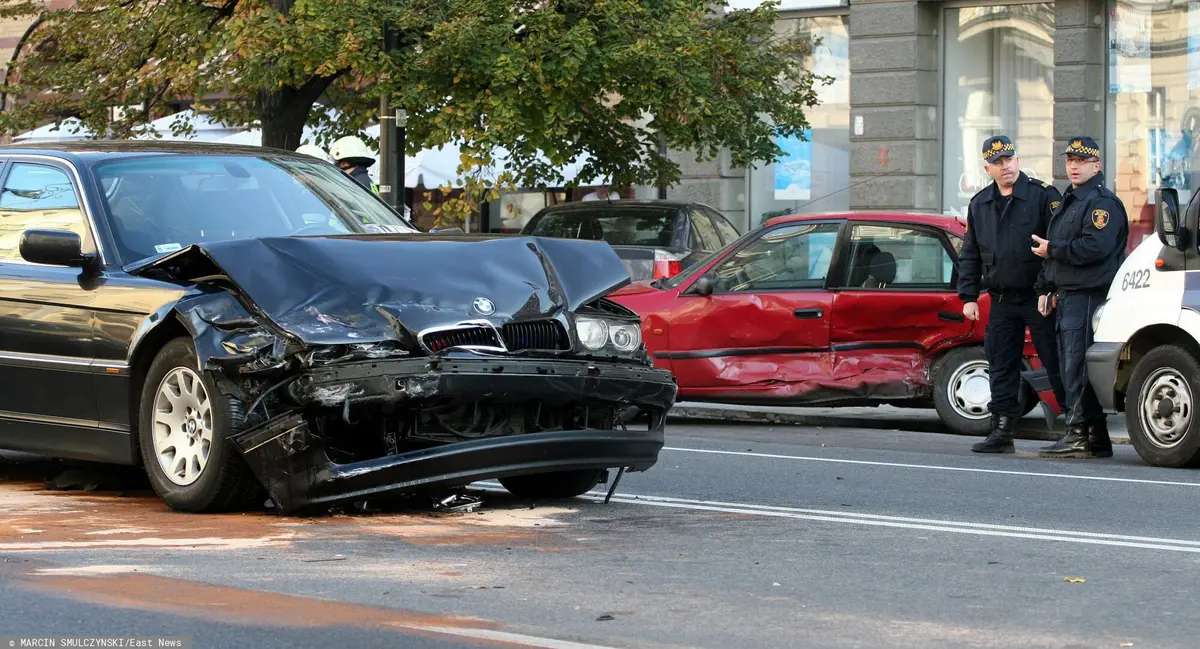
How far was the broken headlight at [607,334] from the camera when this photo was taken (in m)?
7.38

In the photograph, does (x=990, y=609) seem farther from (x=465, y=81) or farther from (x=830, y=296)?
(x=465, y=81)

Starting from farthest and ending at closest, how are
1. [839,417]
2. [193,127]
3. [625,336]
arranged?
[193,127] → [839,417] → [625,336]

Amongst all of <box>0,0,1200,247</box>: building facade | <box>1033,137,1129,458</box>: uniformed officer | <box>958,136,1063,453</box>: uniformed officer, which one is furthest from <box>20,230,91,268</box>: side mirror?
<box>0,0,1200,247</box>: building facade

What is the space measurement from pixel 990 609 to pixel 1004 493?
11.0 feet

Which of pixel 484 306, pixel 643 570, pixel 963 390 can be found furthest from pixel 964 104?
pixel 643 570

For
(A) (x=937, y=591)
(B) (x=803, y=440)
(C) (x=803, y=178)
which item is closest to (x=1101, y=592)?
(A) (x=937, y=591)

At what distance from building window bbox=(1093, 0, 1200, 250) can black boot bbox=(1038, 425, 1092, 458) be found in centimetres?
1056

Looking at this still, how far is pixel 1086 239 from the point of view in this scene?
A: 10.5 metres

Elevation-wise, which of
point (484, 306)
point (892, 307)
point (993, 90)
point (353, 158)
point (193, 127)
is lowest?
point (892, 307)

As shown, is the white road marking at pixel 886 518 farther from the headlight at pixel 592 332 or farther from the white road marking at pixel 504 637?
the white road marking at pixel 504 637

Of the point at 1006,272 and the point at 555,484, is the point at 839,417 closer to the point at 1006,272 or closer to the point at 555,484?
the point at 1006,272

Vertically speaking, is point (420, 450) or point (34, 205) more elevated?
point (34, 205)

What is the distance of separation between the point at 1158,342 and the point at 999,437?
1103 millimetres

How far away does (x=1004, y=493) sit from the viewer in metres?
8.77
